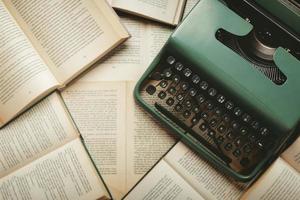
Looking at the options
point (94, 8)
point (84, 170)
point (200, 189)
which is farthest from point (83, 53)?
point (200, 189)

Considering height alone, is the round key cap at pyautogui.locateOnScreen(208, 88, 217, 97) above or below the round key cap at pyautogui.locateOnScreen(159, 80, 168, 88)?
above

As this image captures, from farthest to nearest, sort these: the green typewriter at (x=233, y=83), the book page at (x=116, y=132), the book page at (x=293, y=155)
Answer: the book page at (x=116, y=132), the book page at (x=293, y=155), the green typewriter at (x=233, y=83)

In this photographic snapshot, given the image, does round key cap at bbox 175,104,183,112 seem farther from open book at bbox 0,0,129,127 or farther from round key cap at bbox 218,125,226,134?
open book at bbox 0,0,129,127

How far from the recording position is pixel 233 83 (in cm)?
129

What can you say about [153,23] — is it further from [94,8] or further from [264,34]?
[264,34]

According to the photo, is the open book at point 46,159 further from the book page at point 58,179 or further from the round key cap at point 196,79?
the round key cap at point 196,79

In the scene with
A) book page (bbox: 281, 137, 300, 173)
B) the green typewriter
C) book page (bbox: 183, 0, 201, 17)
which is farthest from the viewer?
book page (bbox: 183, 0, 201, 17)

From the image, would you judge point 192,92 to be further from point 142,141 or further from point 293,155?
point 293,155

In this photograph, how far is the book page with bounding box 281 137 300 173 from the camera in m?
1.37

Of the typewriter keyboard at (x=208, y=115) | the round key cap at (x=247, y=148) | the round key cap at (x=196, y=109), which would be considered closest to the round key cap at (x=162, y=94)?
the typewriter keyboard at (x=208, y=115)

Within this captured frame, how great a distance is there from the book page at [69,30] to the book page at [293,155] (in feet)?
2.16

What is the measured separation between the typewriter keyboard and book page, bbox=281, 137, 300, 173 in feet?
0.21

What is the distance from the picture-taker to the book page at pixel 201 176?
142 centimetres

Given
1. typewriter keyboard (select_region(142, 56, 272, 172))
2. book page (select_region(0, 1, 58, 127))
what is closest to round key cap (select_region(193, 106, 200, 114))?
typewriter keyboard (select_region(142, 56, 272, 172))
